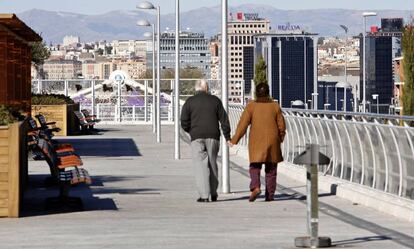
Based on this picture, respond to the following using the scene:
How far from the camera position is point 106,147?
143 ft

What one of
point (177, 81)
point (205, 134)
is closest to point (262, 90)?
point (205, 134)

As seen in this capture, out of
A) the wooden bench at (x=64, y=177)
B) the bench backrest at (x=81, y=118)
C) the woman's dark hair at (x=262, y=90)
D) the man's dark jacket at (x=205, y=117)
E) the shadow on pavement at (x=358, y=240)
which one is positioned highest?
the woman's dark hair at (x=262, y=90)

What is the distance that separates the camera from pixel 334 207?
20.4 metres

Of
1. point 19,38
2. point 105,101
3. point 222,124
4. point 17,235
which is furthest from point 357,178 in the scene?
point 105,101

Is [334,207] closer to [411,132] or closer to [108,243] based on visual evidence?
[411,132]

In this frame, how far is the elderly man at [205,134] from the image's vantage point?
21.5m

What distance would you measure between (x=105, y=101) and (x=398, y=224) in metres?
72.8

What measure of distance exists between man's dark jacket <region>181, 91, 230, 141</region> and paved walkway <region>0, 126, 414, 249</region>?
104cm

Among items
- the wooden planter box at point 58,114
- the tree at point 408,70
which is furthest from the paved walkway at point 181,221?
the wooden planter box at point 58,114

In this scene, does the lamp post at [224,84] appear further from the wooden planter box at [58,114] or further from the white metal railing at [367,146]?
the wooden planter box at [58,114]

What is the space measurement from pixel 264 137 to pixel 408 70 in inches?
1132

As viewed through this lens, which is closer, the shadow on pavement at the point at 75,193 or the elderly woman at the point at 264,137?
the shadow on pavement at the point at 75,193

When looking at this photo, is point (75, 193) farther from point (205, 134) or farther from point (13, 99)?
point (13, 99)

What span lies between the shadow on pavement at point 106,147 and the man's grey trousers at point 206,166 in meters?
16.5
